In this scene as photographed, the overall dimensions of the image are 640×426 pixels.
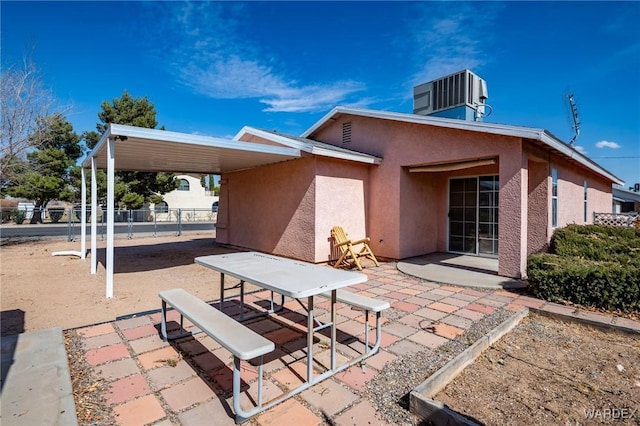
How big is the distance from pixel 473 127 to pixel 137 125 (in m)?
28.8

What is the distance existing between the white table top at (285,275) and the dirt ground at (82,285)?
2008 millimetres

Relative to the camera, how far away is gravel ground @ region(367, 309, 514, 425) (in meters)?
2.47

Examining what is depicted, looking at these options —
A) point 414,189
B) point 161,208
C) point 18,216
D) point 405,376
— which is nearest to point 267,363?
point 405,376

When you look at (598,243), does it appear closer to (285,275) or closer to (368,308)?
(368,308)

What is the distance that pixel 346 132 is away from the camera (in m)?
10.2

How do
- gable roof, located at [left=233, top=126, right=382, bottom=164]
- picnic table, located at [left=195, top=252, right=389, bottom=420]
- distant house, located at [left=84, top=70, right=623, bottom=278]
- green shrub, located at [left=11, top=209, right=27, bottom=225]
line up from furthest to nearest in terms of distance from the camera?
green shrub, located at [left=11, top=209, right=27, bottom=225] < gable roof, located at [left=233, top=126, right=382, bottom=164] < distant house, located at [left=84, top=70, right=623, bottom=278] < picnic table, located at [left=195, top=252, right=389, bottom=420]

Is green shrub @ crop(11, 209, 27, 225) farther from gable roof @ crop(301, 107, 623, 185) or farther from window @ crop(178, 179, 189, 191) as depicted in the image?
gable roof @ crop(301, 107, 623, 185)

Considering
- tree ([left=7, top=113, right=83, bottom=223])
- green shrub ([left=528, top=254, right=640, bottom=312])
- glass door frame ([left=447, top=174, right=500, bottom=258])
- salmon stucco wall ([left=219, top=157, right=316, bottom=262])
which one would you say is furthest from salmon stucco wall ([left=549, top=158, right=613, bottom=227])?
tree ([left=7, top=113, right=83, bottom=223])

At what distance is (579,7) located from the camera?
8156mm

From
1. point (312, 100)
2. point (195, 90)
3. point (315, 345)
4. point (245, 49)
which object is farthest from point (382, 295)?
point (195, 90)

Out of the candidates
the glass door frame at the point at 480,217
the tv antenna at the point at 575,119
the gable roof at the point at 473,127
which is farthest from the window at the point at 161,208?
the tv antenna at the point at 575,119

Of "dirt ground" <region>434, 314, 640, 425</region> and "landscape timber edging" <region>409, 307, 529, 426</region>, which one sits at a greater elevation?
"landscape timber edging" <region>409, 307, 529, 426</region>

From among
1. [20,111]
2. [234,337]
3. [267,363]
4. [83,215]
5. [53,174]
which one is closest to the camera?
[234,337]

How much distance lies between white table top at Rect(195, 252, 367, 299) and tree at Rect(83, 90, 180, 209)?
2658 centimetres
